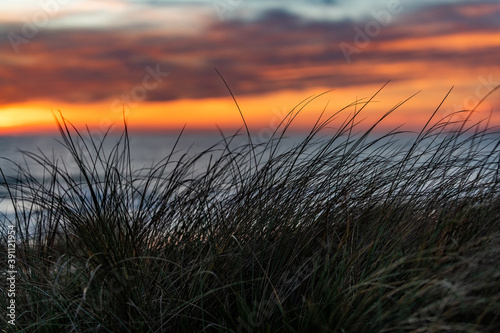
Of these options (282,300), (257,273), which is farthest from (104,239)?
(282,300)

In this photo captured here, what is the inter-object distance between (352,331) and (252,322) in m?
0.40

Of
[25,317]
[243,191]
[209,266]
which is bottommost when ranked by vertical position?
[25,317]

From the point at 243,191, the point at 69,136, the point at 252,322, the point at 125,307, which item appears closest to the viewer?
the point at 252,322

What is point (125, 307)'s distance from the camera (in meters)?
2.65

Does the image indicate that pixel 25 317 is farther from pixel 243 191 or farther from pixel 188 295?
pixel 243 191

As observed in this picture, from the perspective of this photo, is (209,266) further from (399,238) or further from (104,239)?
(399,238)

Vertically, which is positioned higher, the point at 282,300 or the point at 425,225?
the point at 425,225

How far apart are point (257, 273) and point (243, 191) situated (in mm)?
657

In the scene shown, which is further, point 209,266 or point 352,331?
point 209,266

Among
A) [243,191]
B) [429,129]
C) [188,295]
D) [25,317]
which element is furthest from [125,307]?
[429,129]

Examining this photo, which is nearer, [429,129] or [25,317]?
[25,317]

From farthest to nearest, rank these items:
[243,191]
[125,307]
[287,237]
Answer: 1. [243,191]
2. [287,237]
3. [125,307]

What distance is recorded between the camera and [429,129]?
363 centimetres

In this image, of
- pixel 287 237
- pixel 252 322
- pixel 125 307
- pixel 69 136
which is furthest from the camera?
pixel 69 136
